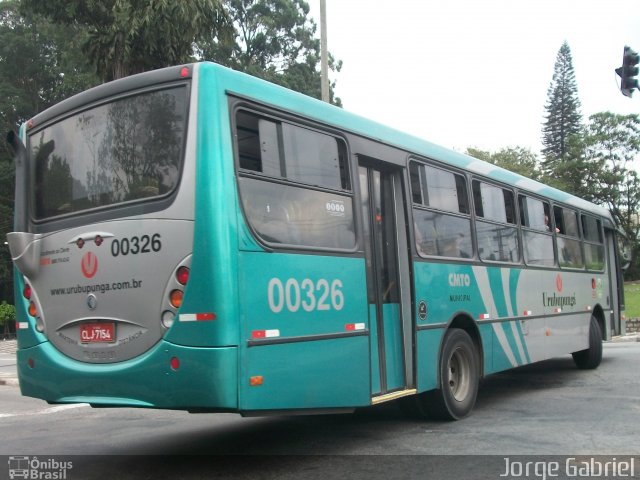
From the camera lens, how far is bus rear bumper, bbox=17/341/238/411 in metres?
4.80

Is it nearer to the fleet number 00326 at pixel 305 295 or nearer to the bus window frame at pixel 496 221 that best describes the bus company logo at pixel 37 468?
the fleet number 00326 at pixel 305 295

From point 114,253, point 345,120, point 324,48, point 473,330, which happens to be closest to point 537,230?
point 473,330

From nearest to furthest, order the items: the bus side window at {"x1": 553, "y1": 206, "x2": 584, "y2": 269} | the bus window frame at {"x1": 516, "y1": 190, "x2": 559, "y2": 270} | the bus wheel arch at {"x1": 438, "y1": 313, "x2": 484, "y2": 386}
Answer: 1. the bus wheel arch at {"x1": 438, "y1": 313, "x2": 484, "y2": 386}
2. the bus window frame at {"x1": 516, "y1": 190, "x2": 559, "y2": 270}
3. the bus side window at {"x1": 553, "y1": 206, "x2": 584, "y2": 269}

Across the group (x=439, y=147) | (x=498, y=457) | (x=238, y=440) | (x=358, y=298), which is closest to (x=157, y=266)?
(x=358, y=298)

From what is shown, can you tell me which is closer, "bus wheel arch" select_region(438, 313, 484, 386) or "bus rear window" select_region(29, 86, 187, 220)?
"bus rear window" select_region(29, 86, 187, 220)

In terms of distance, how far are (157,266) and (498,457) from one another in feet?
11.3

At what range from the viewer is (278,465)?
587cm

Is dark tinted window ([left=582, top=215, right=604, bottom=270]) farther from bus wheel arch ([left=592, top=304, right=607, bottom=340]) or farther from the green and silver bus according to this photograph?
the green and silver bus

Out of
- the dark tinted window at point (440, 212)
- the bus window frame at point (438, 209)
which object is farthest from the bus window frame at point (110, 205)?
the dark tinted window at point (440, 212)

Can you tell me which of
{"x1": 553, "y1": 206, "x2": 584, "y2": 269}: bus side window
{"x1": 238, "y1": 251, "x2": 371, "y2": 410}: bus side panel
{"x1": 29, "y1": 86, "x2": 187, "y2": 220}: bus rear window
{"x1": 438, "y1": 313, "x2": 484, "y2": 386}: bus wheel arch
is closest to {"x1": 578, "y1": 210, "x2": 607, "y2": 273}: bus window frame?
{"x1": 553, "y1": 206, "x2": 584, "y2": 269}: bus side window

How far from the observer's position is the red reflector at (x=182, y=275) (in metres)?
4.96

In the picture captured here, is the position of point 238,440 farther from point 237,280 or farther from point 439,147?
point 439,147

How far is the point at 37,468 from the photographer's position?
5.98m

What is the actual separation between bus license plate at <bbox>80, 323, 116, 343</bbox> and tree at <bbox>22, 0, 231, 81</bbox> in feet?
30.7
